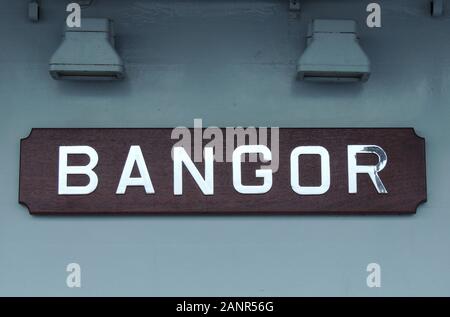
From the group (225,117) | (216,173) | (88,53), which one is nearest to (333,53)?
(225,117)

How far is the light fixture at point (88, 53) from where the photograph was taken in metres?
4.28

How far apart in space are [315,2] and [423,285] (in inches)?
65.7

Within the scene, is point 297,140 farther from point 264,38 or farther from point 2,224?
A: point 2,224

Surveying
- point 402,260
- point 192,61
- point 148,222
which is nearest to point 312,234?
point 402,260

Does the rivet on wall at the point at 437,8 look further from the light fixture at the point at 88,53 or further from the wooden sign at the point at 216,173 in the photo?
the light fixture at the point at 88,53

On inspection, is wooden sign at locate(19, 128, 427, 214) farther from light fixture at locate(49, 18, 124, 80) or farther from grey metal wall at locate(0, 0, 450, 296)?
light fixture at locate(49, 18, 124, 80)

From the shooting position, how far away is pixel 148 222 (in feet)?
14.2

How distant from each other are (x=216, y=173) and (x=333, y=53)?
901 millimetres

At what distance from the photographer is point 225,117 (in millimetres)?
4430

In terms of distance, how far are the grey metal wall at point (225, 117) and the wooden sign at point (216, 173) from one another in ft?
0.25

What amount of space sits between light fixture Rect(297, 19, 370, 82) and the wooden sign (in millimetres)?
342

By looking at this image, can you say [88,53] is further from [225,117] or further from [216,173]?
[216,173]

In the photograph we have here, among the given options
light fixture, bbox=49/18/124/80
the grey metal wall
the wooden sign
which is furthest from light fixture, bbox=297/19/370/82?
light fixture, bbox=49/18/124/80

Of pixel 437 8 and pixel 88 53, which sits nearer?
pixel 88 53
